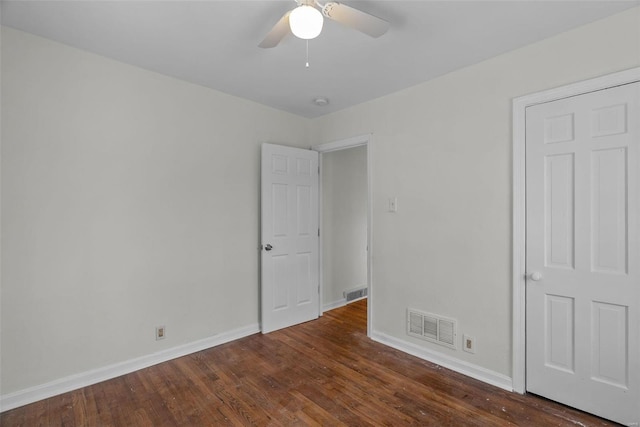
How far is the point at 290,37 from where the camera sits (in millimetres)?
2184

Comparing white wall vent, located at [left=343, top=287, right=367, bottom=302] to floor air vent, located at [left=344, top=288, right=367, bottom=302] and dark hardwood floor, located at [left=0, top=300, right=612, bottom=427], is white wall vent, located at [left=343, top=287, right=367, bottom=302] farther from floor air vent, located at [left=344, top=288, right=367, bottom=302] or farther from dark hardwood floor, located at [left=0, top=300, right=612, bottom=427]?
dark hardwood floor, located at [left=0, top=300, right=612, bottom=427]

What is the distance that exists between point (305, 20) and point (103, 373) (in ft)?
9.50

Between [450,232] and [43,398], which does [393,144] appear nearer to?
[450,232]

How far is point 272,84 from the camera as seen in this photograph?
298 cm

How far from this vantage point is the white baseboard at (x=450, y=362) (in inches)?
94.0

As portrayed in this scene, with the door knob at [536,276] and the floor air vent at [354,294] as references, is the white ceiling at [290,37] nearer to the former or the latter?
the door knob at [536,276]

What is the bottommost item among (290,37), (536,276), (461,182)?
(536,276)

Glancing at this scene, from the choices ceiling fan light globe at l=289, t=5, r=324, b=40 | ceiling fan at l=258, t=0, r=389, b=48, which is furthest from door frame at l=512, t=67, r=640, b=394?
ceiling fan light globe at l=289, t=5, r=324, b=40

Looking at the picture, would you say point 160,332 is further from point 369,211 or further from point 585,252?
point 585,252

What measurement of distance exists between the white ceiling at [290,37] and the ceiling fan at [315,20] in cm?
23

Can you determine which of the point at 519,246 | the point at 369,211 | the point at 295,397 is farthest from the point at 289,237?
the point at 519,246

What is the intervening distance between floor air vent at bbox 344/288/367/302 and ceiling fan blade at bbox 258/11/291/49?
344cm

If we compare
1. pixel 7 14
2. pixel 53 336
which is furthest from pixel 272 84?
pixel 53 336

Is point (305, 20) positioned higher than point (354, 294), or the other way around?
point (305, 20)
